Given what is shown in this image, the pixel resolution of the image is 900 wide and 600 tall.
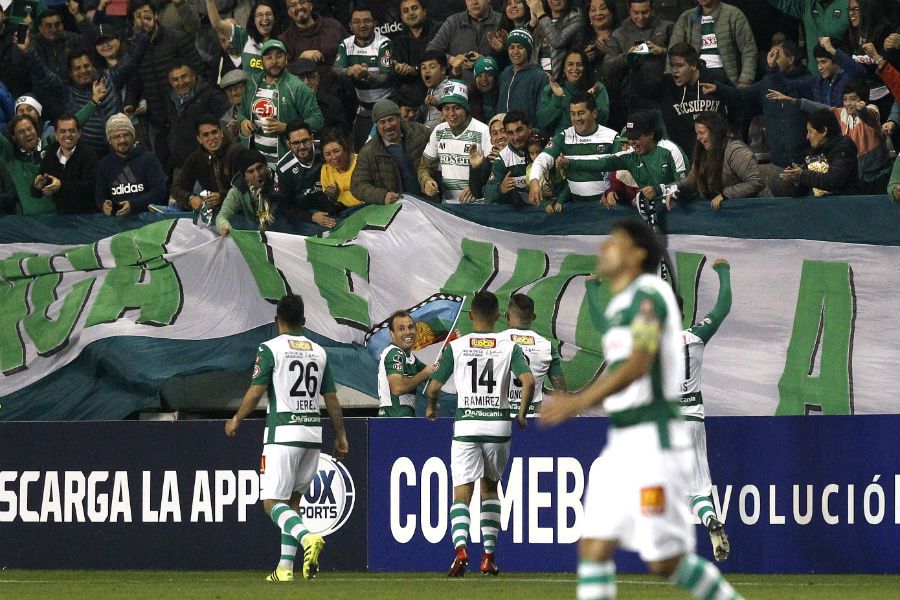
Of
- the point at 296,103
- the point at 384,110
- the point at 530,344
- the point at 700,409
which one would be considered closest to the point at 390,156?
the point at 384,110

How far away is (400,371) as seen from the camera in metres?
13.1

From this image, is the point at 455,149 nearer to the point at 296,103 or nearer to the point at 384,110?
the point at 384,110

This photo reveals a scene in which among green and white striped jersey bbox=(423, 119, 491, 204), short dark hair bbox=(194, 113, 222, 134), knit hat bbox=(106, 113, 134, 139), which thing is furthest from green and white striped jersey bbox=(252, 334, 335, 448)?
knit hat bbox=(106, 113, 134, 139)

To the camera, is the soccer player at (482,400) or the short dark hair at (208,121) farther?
the short dark hair at (208,121)

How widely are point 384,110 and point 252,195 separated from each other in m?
1.53

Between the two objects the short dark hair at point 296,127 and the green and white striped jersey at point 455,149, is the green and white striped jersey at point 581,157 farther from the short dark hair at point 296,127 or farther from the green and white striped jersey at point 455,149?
the short dark hair at point 296,127

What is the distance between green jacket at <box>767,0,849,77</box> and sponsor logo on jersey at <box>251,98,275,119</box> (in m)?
5.28

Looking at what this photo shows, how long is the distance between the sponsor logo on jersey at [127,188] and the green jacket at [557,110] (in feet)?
13.3

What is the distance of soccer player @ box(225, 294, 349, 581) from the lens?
11352 millimetres

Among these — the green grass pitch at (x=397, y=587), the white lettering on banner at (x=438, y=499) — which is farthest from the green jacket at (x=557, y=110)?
the green grass pitch at (x=397, y=587)

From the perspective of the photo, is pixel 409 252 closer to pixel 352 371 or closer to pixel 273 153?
pixel 352 371

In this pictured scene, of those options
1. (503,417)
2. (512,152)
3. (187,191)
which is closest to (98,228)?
(187,191)

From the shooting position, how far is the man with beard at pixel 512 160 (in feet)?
46.9

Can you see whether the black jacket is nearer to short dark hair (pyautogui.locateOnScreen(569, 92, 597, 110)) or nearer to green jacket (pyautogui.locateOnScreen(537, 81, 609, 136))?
green jacket (pyautogui.locateOnScreen(537, 81, 609, 136))
